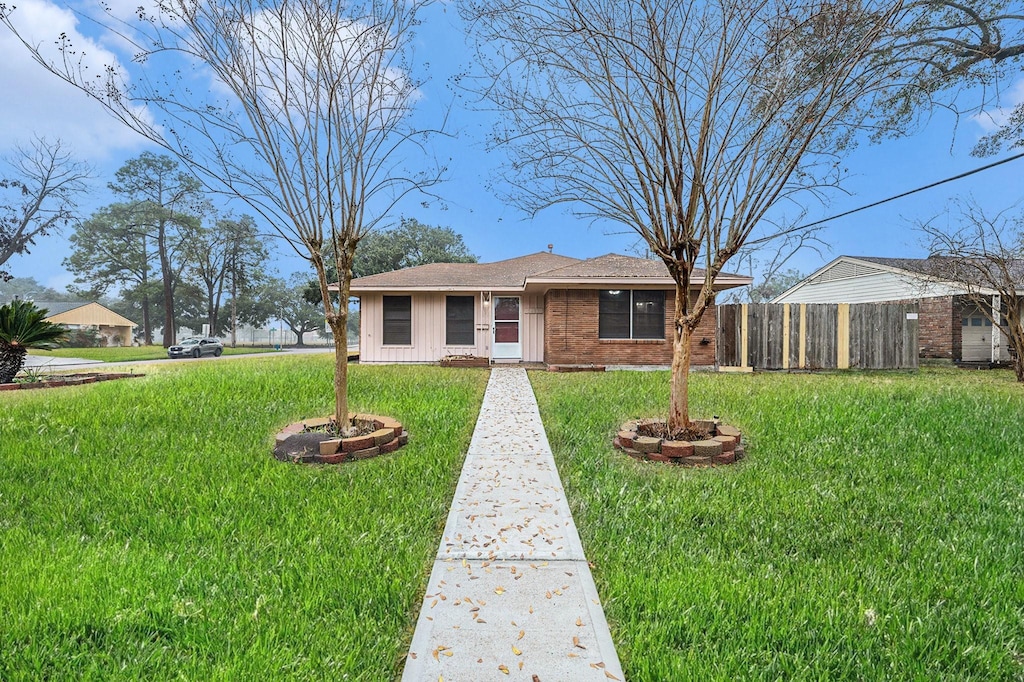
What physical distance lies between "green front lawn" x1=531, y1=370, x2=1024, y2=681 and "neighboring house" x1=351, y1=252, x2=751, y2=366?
6780 millimetres

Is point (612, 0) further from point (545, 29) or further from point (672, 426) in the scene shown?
point (672, 426)

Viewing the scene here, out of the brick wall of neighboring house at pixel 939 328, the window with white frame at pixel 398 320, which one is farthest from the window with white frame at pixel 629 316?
the brick wall of neighboring house at pixel 939 328

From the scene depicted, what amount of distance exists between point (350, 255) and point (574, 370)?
7677 millimetres

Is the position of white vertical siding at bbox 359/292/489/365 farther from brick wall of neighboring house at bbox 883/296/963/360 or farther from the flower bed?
brick wall of neighboring house at bbox 883/296/963/360

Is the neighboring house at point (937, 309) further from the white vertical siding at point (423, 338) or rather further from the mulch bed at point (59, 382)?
the mulch bed at point (59, 382)

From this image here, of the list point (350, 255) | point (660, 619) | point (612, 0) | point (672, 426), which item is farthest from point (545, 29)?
point (660, 619)

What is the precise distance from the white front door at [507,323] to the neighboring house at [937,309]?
12437mm

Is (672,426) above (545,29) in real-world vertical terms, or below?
below

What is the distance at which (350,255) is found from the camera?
207 inches

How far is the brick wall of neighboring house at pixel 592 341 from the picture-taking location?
1277 cm

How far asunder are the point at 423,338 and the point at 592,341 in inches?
205

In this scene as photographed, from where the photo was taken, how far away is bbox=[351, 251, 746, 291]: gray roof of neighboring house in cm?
1239

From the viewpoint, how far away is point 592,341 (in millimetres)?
12805

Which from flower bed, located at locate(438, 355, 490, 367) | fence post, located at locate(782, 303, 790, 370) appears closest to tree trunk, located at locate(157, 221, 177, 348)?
flower bed, located at locate(438, 355, 490, 367)
